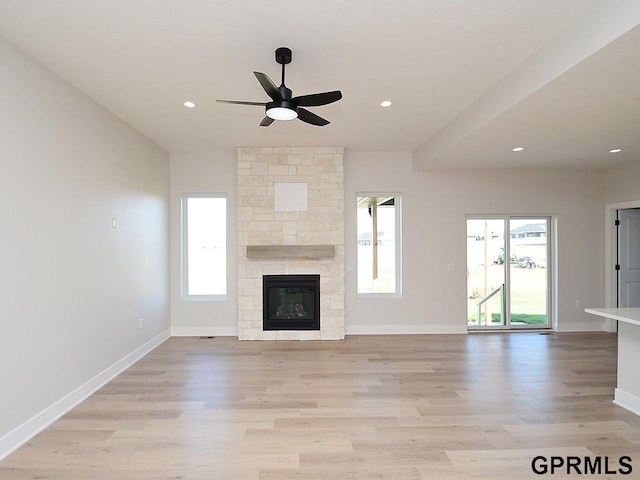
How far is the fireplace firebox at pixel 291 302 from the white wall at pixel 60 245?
1709 millimetres

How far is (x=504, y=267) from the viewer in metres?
5.67

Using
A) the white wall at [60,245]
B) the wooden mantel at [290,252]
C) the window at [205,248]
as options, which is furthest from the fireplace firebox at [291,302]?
the white wall at [60,245]

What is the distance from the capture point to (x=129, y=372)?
3.84m

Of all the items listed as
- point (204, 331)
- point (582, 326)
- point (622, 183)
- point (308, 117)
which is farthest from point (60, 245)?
point (622, 183)

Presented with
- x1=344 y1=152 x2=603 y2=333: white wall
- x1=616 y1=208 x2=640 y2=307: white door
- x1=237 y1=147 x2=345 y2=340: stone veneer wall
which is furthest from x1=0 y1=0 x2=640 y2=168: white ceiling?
x1=616 y1=208 x2=640 y2=307: white door

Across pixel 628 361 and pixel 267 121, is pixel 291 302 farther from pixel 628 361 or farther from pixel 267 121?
pixel 628 361

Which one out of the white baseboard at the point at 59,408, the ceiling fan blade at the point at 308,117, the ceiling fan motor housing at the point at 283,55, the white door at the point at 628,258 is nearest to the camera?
the white baseboard at the point at 59,408

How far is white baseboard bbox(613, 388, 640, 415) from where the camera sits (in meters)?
2.86

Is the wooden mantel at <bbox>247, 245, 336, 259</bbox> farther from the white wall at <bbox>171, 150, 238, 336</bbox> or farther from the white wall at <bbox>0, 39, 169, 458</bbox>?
the white wall at <bbox>0, 39, 169, 458</bbox>

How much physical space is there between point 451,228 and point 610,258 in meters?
2.60

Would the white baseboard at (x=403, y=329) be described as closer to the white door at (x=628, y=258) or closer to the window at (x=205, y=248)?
the window at (x=205, y=248)

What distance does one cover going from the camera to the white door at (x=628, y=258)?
216 inches

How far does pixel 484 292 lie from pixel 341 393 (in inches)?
140

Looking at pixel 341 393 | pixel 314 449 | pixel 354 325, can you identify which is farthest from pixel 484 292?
pixel 314 449
